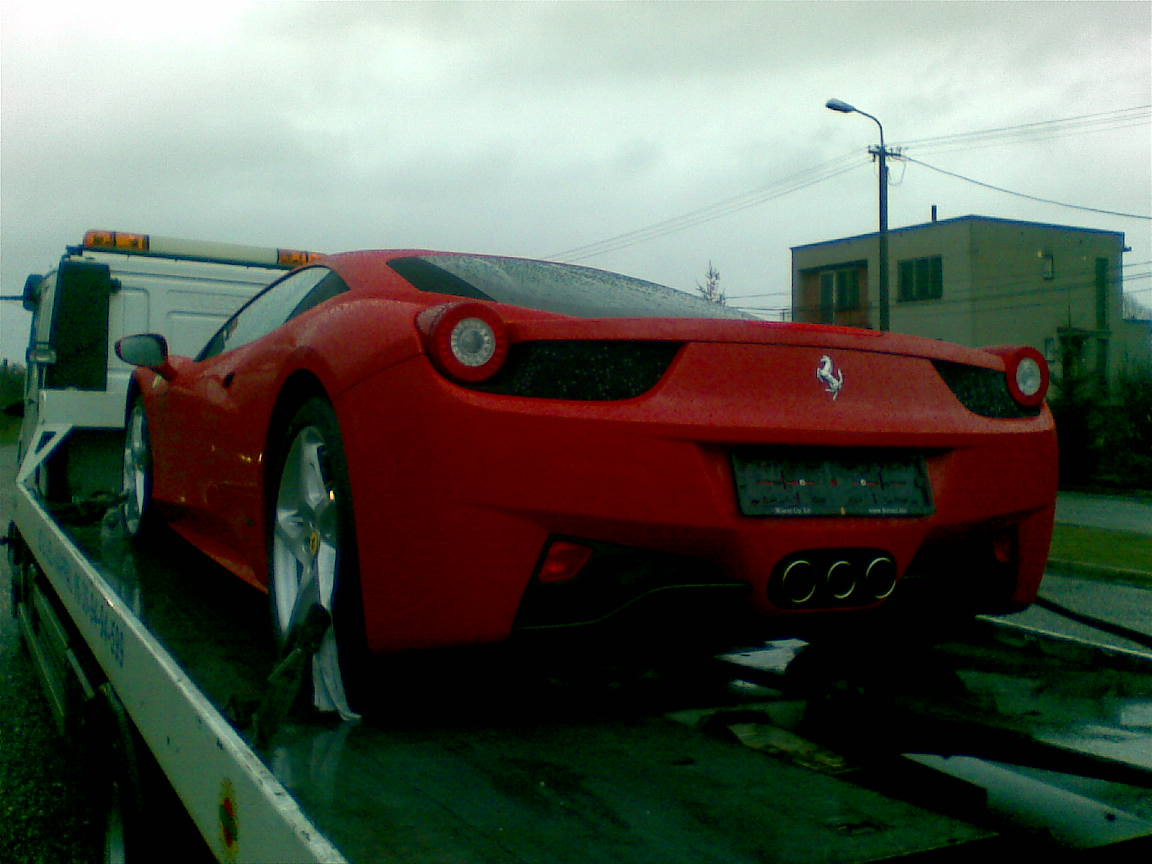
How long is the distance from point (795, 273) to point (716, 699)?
153 feet

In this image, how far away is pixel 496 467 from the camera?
7.31 feet

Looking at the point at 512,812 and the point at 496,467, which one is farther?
the point at 496,467

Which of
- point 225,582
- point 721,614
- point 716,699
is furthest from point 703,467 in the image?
point 225,582

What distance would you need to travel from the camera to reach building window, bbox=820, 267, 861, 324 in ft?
150

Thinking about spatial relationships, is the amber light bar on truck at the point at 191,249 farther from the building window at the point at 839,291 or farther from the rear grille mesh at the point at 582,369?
the building window at the point at 839,291

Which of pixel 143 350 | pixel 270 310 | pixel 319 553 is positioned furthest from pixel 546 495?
pixel 143 350

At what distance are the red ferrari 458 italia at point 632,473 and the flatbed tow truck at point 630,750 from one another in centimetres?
18

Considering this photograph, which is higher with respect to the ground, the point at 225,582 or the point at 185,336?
the point at 185,336

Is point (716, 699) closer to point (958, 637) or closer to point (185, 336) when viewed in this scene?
point (958, 637)

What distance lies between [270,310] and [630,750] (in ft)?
7.10

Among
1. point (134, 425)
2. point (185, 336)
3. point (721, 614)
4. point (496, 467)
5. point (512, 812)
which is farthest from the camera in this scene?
point (185, 336)

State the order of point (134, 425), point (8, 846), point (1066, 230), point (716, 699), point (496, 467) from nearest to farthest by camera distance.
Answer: point (496, 467)
point (716, 699)
point (8, 846)
point (134, 425)
point (1066, 230)

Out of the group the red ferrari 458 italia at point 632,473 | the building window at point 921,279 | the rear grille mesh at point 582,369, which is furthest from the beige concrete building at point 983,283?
the rear grille mesh at point 582,369

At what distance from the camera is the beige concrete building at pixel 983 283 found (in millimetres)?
41688
